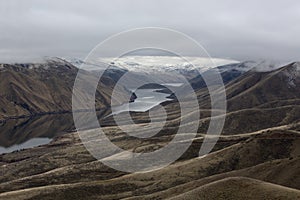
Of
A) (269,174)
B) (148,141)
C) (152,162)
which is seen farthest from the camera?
(148,141)

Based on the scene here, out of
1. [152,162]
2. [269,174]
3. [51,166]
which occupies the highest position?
[269,174]

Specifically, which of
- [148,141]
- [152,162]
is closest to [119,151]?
[148,141]

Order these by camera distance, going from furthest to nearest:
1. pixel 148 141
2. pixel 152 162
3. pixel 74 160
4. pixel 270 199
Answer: pixel 148 141 → pixel 74 160 → pixel 152 162 → pixel 270 199

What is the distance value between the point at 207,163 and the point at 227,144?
39068 mm

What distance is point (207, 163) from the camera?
410 ft

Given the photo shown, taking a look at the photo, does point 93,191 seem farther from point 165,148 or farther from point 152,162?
point 165,148

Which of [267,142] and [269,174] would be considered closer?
[269,174]

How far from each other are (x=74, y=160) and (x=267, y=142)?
8205 centimetres

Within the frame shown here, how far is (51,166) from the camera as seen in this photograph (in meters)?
168

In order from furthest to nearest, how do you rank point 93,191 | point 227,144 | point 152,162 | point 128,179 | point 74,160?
1. point 74,160
2. point 227,144
3. point 152,162
4. point 128,179
5. point 93,191

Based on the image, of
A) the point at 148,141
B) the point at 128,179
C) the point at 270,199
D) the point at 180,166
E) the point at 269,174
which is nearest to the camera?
the point at 270,199

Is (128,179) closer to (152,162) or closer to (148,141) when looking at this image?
(152,162)

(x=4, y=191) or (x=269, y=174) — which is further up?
(x=269, y=174)

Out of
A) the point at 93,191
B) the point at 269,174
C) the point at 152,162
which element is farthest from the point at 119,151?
the point at 269,174
